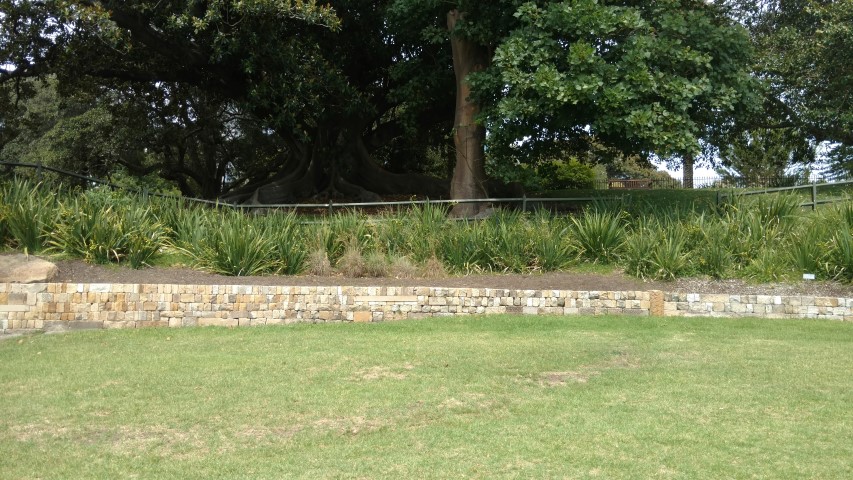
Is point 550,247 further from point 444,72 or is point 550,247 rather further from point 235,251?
point 444,72

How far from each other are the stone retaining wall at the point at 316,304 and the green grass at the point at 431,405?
101cm

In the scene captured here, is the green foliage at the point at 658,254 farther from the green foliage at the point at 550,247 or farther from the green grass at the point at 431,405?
the green grass at the point at 431,405

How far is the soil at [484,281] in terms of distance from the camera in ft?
39.5

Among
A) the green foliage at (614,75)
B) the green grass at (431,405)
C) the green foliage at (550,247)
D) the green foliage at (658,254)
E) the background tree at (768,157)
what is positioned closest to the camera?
the green grass at (431,405)

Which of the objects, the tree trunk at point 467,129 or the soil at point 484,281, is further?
the tree trunk at point 467,129

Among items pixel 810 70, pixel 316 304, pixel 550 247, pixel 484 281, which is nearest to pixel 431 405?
pixel 316 304

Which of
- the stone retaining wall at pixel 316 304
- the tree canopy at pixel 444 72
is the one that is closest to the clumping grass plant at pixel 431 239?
the stone retaining wall at pixel 316 304

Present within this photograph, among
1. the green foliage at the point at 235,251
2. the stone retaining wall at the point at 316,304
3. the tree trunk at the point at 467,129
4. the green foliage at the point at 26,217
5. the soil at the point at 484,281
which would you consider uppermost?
the tree trunk at the point at 467,129

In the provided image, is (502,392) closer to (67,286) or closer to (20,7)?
(67,286)

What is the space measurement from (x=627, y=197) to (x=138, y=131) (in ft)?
61.8

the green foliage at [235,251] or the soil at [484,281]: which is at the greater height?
the green foliage at [235,251]

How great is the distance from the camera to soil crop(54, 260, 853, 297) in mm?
12055

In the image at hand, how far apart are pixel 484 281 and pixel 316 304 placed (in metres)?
2.69

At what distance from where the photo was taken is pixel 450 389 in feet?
24.5
